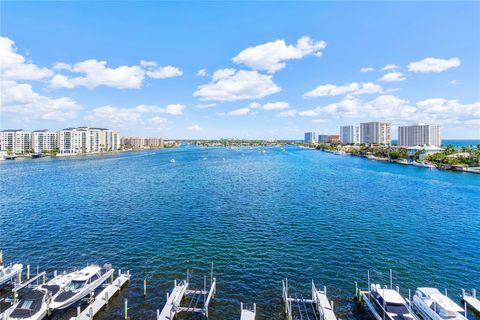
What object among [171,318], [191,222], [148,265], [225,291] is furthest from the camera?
[191,222]

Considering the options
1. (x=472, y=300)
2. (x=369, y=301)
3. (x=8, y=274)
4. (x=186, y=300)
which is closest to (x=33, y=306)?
(x=8, y=274)

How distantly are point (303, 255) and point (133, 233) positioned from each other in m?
23.0

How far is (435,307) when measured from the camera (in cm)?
1950

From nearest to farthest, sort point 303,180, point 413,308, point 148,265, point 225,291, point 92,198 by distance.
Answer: point 413,308
point 225,291
point 148,265
point 92,198
point 303,180

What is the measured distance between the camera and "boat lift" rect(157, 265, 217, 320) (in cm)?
2056

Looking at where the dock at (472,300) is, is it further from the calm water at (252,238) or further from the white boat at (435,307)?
the white boat at (435,307)

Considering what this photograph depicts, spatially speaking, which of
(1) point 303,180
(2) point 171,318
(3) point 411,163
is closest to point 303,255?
(2) point 171,318

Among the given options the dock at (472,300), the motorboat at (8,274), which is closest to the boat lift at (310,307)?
the dock at (472,300)

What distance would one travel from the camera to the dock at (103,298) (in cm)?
1999

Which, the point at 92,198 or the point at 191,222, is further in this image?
the point at 92,198

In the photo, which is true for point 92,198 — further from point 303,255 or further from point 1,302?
point 303,255

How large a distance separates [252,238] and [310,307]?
1470 cm

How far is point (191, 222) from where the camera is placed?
4272cm

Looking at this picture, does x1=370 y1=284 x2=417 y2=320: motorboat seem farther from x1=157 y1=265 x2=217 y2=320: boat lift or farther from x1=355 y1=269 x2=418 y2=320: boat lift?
x1=157 y1=265 x2=217 y2=320: boat lift
